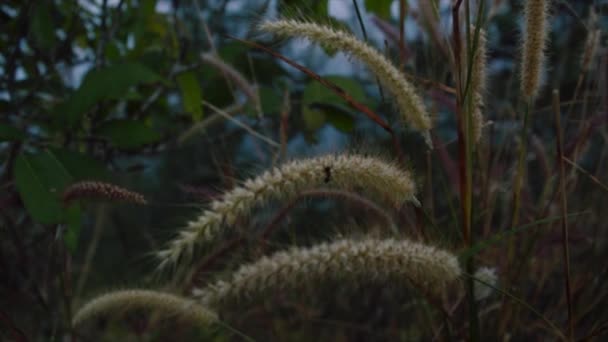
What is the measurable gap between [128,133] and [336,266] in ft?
3.18

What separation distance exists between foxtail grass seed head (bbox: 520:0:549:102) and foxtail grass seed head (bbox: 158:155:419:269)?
1.04ft

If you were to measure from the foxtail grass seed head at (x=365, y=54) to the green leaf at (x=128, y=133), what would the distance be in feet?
2.05

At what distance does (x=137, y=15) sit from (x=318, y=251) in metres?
1.71

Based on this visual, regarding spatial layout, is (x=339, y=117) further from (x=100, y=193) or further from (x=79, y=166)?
(x=100, y=193)

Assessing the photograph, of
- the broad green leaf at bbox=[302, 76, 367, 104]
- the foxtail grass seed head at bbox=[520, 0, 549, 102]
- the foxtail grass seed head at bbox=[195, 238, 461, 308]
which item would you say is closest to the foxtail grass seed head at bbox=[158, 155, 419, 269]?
the foxtail grass seed head at bbox=[195, 238, 461, 308]

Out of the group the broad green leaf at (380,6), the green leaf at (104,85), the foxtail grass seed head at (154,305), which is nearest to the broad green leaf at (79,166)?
the green leaf at (104,85)

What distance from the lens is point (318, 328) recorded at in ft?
9.41

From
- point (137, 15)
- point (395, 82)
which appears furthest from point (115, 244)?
point (395, 82)

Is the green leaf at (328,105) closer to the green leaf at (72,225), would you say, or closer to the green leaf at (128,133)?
the green leaf at (128,133)

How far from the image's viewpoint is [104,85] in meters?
1.69

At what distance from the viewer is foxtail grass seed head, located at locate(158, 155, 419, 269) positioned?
1.00 metres

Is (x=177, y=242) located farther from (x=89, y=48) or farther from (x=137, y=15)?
(x=89, y=48)

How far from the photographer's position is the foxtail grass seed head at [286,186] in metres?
1.00

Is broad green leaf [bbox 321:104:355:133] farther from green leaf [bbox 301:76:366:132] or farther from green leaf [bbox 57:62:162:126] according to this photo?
green leaf [bbox 57:62:162:126]
